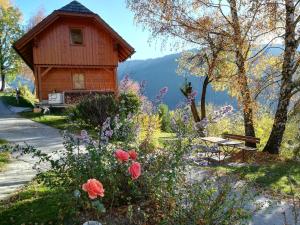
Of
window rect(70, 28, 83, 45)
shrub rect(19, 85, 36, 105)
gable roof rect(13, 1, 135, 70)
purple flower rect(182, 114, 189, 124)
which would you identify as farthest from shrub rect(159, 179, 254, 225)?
shrub rect(19, 85, 36, 105)

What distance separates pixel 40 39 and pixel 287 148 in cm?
1566

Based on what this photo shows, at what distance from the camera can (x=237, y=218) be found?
4340 millimetres

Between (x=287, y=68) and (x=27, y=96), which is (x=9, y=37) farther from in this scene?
(x=287, y=68)

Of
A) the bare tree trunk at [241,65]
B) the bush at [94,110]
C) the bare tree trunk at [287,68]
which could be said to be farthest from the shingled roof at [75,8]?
the bare tree trunk at [287,68]

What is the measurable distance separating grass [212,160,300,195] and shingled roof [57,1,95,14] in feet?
53.8

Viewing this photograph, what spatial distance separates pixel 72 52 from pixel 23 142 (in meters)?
13.4

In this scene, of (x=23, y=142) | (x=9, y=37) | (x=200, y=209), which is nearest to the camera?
(x=200, y=209)

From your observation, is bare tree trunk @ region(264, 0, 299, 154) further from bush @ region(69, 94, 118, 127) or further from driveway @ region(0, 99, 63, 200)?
driveway @ region(0, 99, 63, 200)

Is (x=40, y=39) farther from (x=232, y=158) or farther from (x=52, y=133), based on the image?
(x=232, y=158)

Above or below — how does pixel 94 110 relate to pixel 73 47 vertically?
below

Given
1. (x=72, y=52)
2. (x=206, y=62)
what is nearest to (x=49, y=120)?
(x=72, y=52)

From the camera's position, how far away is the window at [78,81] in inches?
1054

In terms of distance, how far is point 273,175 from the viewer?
34.6 ft

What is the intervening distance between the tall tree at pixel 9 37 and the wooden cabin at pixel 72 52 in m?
21.5
